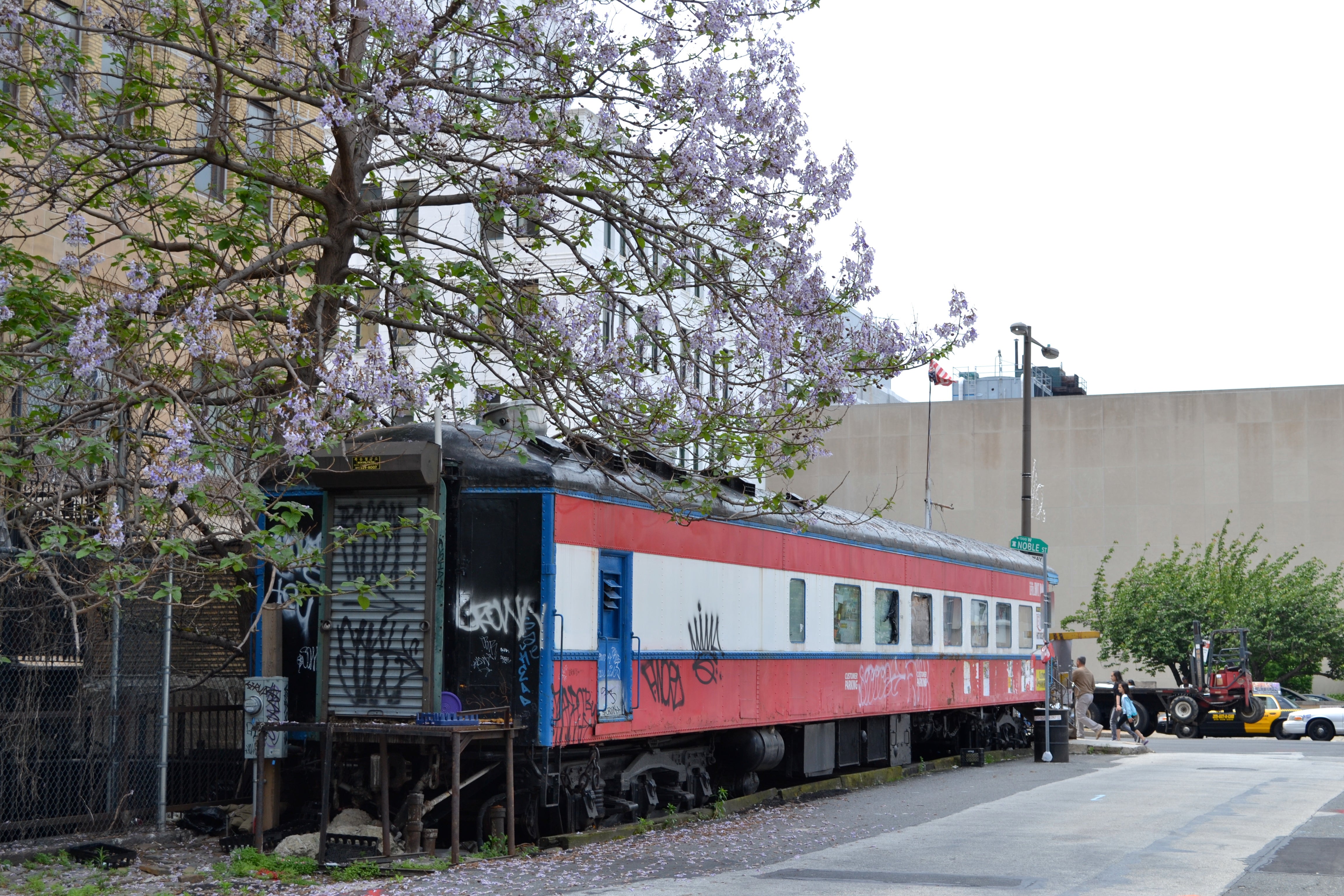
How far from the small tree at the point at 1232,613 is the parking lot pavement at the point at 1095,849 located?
22.7m

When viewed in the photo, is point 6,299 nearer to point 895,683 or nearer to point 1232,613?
point 895,683

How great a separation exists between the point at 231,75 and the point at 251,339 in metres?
2.17

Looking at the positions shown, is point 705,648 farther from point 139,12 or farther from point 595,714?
point 139,12

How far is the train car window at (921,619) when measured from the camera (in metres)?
19.8

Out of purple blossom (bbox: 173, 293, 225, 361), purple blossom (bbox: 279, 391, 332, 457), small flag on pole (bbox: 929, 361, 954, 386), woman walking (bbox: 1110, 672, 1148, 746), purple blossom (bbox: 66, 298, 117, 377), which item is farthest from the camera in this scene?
small flag on pole (bbox: 929, 361, 954, 386)

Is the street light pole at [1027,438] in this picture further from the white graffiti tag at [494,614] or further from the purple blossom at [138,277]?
the purple blossom at [138,277]

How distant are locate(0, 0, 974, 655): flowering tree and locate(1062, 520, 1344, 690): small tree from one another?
3068cm

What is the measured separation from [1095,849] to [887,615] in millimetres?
7069

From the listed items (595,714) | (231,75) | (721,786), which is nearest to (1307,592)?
(721,786)

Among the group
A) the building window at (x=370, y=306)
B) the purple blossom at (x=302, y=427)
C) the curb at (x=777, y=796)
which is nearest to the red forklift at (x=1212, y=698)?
the curb at (x=777, y=796)

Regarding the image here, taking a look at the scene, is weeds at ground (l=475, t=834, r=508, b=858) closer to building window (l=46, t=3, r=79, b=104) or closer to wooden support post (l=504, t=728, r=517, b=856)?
wooden support post (l=504, t=728, r=517, b=856)

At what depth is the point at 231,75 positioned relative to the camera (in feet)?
38.9

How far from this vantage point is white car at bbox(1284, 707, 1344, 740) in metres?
33.1

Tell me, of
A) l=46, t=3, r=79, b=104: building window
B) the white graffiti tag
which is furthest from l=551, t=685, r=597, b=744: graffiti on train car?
l=46, t=3, r=79, b=104: building window
